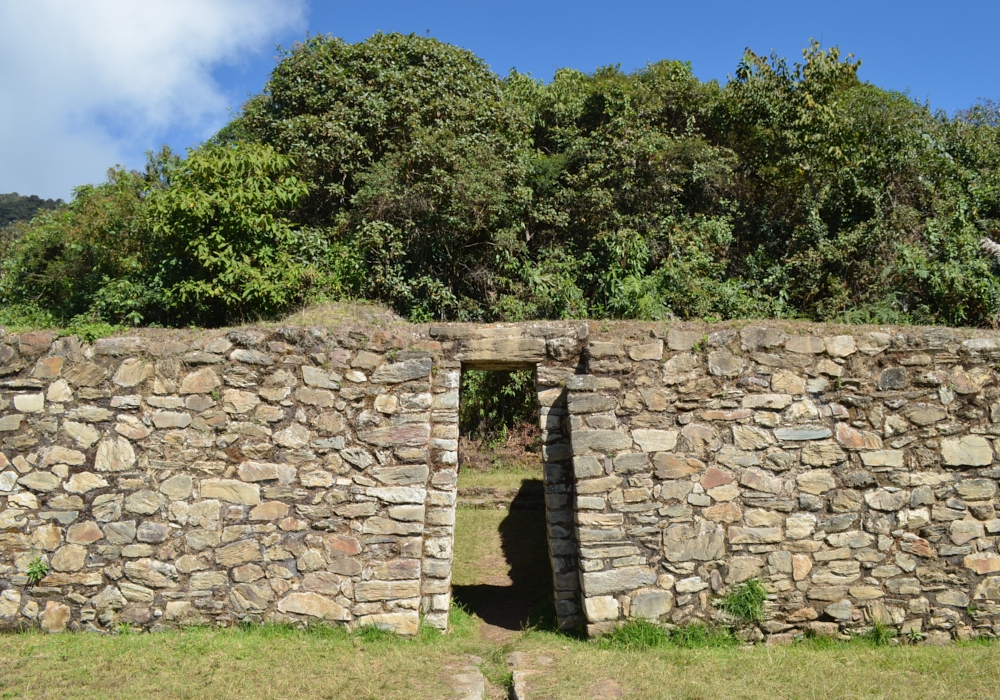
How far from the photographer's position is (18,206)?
36688 millimetres

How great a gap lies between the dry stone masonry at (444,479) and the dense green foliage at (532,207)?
12.7ft

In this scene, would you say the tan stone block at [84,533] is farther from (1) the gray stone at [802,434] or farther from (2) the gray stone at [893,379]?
(2) the gray stone at [893,379]

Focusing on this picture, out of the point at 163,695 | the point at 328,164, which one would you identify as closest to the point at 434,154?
the point at 328,164

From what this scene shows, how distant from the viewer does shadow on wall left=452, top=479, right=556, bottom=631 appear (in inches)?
263

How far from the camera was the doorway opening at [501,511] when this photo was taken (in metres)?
7.21

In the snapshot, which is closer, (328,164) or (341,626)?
(341,626)

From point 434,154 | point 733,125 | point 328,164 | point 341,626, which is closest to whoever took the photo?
point 341,626

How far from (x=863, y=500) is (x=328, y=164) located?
10535mm

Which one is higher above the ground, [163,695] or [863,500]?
[863,500]

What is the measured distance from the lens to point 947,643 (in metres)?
5.89

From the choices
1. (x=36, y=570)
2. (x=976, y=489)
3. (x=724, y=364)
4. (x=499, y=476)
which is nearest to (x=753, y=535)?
(x=724, y=364)

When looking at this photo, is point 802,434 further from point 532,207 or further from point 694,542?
point 532,207

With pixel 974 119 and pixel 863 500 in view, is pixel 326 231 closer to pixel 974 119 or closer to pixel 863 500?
pixel 863 500

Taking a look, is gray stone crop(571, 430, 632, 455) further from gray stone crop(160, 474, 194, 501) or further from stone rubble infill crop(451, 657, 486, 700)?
gray stone crop(160, 474, 194, 501)
